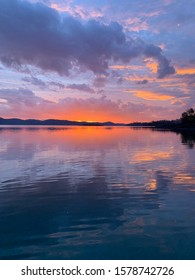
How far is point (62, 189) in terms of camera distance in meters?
20.5

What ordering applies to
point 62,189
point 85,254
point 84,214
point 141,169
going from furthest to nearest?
point 141,169 < point 62,189 < point 84,214 < point 85,254

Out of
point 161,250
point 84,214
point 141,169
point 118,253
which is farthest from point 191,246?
point 141,169

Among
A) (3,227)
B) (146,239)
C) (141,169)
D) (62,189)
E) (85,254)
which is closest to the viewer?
(85,254)

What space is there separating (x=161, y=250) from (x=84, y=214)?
5.40 metres

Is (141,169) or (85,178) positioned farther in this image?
(141,169)

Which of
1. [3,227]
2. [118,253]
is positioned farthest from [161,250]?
[3,227]

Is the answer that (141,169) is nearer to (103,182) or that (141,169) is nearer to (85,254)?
(103,182)

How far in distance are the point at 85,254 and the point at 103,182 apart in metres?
12.6

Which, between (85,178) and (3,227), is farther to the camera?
(85,178)

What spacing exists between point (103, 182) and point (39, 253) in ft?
42.2
